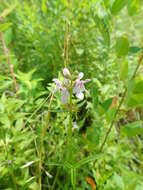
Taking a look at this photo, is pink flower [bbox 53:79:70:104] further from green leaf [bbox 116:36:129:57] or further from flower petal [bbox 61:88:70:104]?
green leaf [bbox 116:36:129:57]

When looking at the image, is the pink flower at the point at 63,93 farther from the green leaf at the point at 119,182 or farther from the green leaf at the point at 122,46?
the green leaf at the point at 119,182

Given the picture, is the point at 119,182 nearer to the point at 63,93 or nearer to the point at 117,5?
the point at 63,93

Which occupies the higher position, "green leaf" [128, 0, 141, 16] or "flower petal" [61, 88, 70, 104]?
"green leaf" [128, 0, 141, 16]

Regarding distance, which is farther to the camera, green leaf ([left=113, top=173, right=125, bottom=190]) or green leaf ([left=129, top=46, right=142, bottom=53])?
green leaf ([left=113, top=173, right=125, bottom=190])

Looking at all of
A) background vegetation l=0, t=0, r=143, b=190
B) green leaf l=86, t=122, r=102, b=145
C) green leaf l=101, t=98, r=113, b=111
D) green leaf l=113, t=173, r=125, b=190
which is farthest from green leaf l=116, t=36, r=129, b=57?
green leaf l=113, t=173, r=125, b=190

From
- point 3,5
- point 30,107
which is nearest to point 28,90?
point 30,107

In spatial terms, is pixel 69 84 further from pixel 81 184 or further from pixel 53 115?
pixel 53 115

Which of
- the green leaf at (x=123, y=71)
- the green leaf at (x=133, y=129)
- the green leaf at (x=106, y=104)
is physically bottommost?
the green leaf at (x=133, y=129)

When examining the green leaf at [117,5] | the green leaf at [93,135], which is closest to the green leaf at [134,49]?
the green leaf at [117,5]
